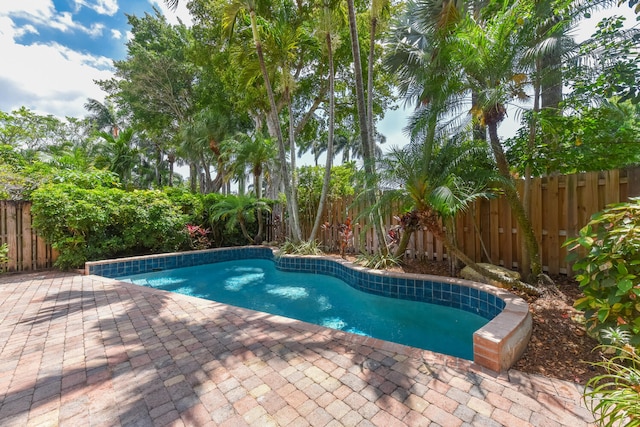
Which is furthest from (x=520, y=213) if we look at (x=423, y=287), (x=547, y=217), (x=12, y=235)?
(x=12, y=235)

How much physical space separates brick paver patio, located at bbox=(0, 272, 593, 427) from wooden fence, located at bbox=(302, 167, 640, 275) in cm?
299

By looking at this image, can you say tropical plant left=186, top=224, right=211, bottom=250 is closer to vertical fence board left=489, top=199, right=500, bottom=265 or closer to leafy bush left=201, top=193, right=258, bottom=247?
leafy bush left=201, top=193, right=258, bottom=247

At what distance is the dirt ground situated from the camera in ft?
7.47

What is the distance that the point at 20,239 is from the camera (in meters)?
6.52

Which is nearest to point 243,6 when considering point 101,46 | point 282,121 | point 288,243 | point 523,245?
point 288,243

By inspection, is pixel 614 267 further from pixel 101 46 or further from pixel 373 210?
pixel 101 46

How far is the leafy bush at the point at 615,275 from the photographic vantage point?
2178mm

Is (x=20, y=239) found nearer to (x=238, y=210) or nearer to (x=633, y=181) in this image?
(x=238, y=210)

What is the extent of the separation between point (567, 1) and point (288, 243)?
24.7 feet

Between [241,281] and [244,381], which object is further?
[241,281]

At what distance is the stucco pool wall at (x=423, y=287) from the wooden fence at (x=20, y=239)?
1581 mm

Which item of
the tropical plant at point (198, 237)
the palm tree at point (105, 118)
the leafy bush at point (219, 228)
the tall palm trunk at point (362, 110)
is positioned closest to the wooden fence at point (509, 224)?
the tall palm trunk at point (362, 110)

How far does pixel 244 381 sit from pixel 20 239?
26.2 ft

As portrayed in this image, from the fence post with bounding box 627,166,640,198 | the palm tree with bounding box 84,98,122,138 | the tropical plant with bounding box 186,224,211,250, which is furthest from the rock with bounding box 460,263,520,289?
the palm tree with bounding box 84,98,122,138
